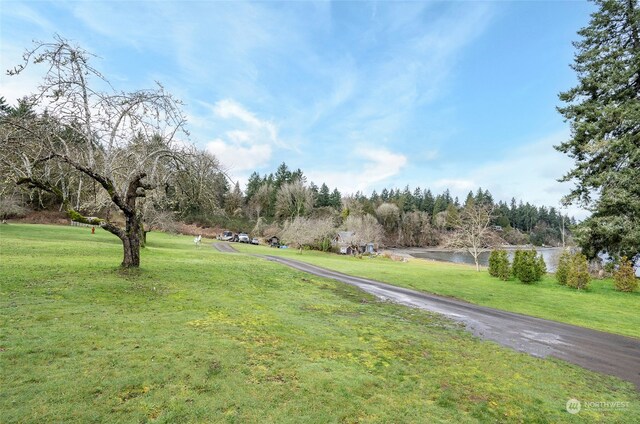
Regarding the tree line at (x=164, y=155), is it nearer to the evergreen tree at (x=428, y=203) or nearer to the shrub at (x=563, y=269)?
the shrub at (x=563, y=269)

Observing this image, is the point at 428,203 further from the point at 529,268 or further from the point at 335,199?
the point at 529,268

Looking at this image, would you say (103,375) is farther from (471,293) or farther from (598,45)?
(598,45)

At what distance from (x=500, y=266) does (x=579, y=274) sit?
237 inches

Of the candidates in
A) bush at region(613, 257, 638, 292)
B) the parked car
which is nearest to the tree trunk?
bush at region(613, 257, 638, 292)

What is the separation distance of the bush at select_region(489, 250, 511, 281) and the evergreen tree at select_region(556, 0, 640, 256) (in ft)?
17.6

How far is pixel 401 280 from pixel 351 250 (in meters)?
43.7

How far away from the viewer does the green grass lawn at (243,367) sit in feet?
15.7

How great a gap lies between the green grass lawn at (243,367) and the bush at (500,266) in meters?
17.8

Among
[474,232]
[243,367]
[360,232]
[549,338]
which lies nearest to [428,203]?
[360,232]

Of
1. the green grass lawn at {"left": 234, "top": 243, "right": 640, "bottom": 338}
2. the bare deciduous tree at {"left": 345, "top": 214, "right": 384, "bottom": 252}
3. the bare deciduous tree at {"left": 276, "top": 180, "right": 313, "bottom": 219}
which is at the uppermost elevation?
the bare deciduous tree at {"left": 276, "top": 180, "right": 313, "bottom": 219}

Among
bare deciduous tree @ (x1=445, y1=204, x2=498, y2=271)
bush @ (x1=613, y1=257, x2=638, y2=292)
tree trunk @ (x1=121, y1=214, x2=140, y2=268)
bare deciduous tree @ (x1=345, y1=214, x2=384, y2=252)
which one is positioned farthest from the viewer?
bare deciduous tree @ (x1=345, y1=214, x2=384, y2=252)

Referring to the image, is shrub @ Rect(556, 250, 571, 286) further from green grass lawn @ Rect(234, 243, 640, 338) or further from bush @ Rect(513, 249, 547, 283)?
bush @ Rect(513, 249, 547, 283)

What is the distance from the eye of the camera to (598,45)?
2392 cm

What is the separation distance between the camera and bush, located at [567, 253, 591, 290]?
2128cm
